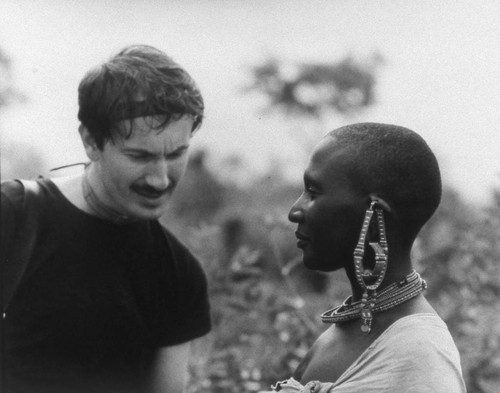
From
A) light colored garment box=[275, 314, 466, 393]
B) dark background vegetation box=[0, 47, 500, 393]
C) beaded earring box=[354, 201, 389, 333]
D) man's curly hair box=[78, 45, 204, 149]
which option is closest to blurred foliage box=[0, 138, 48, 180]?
dark background vegetation box=[0, 47, 500, 393]

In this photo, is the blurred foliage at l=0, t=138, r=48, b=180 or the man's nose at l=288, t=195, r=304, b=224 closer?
the man's nose at l=288, t=195, r=304, b=224

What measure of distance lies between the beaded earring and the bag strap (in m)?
1.16

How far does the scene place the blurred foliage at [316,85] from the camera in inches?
225

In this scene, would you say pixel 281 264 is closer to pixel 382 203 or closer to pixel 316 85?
pixel 382 203

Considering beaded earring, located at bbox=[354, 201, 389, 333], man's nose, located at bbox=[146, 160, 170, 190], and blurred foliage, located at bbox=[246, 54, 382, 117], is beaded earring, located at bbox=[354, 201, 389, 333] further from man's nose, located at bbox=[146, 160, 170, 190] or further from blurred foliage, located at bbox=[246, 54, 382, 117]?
blurred foliage, located at bbox=[246, 54, 382, 117]

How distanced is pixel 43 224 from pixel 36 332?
0.36 m

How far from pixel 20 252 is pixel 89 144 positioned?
426mm

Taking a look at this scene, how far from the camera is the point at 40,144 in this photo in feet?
14.6

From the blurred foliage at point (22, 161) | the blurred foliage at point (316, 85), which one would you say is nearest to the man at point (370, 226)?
the blurred foliage at point (22, 161)

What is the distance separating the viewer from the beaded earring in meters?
2.07

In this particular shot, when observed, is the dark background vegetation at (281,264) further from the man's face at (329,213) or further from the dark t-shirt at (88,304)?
the man's face at (329,213)

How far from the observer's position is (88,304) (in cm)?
277

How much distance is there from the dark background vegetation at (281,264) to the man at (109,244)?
982mm

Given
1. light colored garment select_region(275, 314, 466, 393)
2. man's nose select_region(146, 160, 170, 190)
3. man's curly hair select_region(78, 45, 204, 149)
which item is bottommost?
light colored garment select_region(275, 314, 466, 393)
